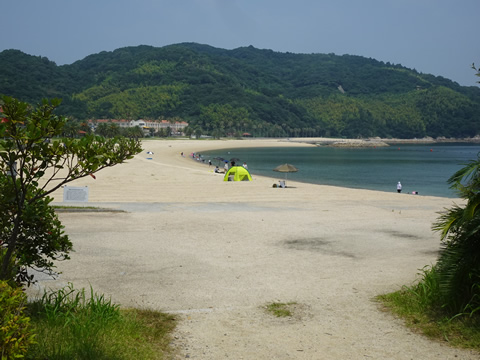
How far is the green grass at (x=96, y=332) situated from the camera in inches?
173

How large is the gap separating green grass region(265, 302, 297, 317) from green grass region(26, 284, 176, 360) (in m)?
1.34

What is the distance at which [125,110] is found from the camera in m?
188

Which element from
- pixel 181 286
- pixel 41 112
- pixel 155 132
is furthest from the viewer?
pixel 155 132

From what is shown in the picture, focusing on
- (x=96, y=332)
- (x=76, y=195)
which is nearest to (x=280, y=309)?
(x=96, y=332)

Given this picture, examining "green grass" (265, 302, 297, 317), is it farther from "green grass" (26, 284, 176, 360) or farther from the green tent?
the green tent

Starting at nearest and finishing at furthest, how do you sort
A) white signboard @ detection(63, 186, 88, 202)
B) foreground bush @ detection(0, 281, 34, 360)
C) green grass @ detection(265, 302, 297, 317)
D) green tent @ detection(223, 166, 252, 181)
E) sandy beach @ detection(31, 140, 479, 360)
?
1. foreground bush @ detection(0, 281, 34, 360)
2. sandy beach @ detection(31, 140, 479, 360)
3. green grass @ detection(265, 302, 297, 317)
4. white signboard @ detection(63, 186, 88, 202)
5. green tent @ detection(223, 166, 252, 181)

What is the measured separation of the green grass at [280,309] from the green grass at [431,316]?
4.45ft

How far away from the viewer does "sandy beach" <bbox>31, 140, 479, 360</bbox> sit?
5141 millimetres

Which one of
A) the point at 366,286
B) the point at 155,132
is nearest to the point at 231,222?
the point at 366,286

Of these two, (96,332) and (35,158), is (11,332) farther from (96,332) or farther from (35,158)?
(96,332)

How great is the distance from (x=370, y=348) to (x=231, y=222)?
816 cm

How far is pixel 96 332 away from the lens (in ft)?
16.0

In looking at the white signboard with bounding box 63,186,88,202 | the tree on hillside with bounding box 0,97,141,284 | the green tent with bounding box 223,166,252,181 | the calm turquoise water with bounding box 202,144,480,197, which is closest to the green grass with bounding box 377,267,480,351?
the calm turquoise water with bounding box 202,144,480,197

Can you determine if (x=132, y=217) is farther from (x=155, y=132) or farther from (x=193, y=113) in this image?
(x=193, y=113)
